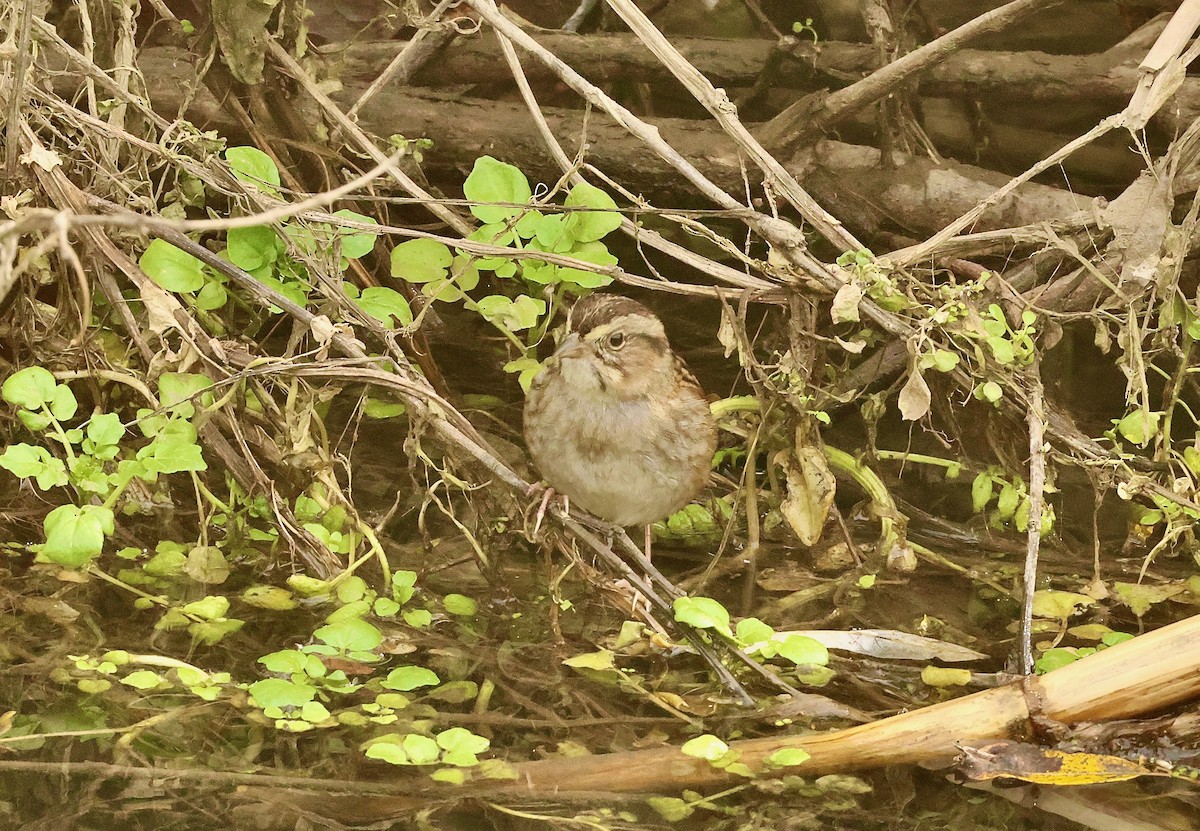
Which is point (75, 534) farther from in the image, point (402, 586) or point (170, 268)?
point (402, 586)

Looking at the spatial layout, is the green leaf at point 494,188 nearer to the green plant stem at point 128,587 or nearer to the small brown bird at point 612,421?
the small brown bird at point 612,421

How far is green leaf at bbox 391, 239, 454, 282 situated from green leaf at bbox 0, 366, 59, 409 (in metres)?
0.83

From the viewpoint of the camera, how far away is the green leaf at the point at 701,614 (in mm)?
2486

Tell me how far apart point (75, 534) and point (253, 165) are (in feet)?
3.04

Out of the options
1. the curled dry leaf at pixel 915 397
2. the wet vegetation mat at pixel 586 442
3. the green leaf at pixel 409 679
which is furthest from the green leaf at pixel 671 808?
the curled dry leaf at pixel 915 397

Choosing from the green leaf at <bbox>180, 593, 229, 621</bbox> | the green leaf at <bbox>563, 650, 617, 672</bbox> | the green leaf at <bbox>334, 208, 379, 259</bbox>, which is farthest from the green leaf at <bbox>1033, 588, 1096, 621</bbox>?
the green leaf at <bbox>180, 593, 229, 621</bbox>

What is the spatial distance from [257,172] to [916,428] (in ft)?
7.17

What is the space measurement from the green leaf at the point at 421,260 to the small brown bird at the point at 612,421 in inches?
14.2

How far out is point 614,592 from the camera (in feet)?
9.11

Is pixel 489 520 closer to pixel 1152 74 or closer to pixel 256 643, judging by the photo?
pixel 256 643

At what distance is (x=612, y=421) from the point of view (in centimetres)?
295

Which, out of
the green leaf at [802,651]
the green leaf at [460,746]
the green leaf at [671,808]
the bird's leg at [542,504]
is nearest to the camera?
the green leaf at [671,808]

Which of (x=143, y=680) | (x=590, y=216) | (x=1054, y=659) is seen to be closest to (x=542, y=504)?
(x=590, y=216)

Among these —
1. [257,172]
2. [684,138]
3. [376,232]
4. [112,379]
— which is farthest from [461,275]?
[684,138]
